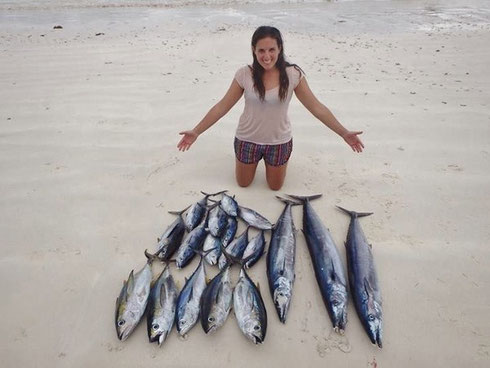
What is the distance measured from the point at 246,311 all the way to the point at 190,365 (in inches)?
18.2

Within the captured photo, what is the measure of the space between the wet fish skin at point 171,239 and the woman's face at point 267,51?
1.48 m

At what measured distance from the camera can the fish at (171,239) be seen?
2617mm

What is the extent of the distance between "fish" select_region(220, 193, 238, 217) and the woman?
37 cm

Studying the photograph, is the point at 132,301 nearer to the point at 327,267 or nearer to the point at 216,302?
the point at 216,302

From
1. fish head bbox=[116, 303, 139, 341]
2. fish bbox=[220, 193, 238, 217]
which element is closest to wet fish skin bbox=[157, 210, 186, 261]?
fish bbox=[220, 193, 238, 217]

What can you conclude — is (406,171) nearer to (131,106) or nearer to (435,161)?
(435,161)

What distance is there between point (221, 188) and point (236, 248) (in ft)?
2.89

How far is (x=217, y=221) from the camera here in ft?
9.23

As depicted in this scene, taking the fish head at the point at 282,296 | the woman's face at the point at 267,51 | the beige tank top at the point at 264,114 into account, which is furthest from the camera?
the beige tank top at the point at 264,114

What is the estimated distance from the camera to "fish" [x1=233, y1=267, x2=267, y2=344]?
2.08m

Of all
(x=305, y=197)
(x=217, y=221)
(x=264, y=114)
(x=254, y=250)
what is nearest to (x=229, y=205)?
(x=217, y=221)

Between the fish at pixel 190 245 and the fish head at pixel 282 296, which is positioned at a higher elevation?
the fish at pixel 190 245

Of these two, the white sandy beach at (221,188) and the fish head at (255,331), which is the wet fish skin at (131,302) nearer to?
the white sandy beach at (221,188)

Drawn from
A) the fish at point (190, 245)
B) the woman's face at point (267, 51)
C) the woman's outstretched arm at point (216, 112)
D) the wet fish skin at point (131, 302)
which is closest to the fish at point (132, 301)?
the wet fish skin at point (131, 302)
